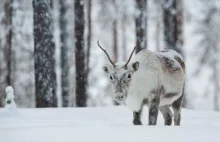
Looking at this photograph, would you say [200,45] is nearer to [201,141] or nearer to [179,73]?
[179,73]

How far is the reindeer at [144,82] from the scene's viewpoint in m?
7.34

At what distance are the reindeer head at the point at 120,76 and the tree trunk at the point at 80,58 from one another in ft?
24.7

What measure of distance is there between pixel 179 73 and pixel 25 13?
13.8m

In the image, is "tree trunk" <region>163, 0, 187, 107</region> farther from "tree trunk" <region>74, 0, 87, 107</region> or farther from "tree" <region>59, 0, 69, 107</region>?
"tree" <region>59, 0, 69, 107</region>

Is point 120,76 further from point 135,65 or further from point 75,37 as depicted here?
point 75,37

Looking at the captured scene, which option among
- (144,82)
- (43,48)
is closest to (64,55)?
(43,48)

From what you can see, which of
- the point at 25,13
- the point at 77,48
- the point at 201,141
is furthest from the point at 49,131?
the point at 25,13

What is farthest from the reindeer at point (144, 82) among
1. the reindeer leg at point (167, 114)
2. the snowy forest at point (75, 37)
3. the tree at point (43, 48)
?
the tree at point (43, 48)

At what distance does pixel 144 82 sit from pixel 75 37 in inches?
312

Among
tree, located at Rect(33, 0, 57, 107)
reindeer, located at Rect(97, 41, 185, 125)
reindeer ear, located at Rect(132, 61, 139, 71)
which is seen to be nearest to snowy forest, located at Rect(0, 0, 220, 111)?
tree, located at Rect(33, 0, 57, 107)

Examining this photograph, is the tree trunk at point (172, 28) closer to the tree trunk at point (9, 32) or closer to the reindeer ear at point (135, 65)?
the tree trunk at point (9, 32)

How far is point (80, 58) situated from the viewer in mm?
15195

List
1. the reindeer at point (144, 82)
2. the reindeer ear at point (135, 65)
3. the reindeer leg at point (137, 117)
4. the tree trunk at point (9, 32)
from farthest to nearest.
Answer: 1. the tree trunk at point (9, 32)
2. the reindeer leg at point (137, 117)
3. the reindeer ear at point (135, 65)
4. the reindeer at point (144, 82)

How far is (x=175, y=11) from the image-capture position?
15.9m
